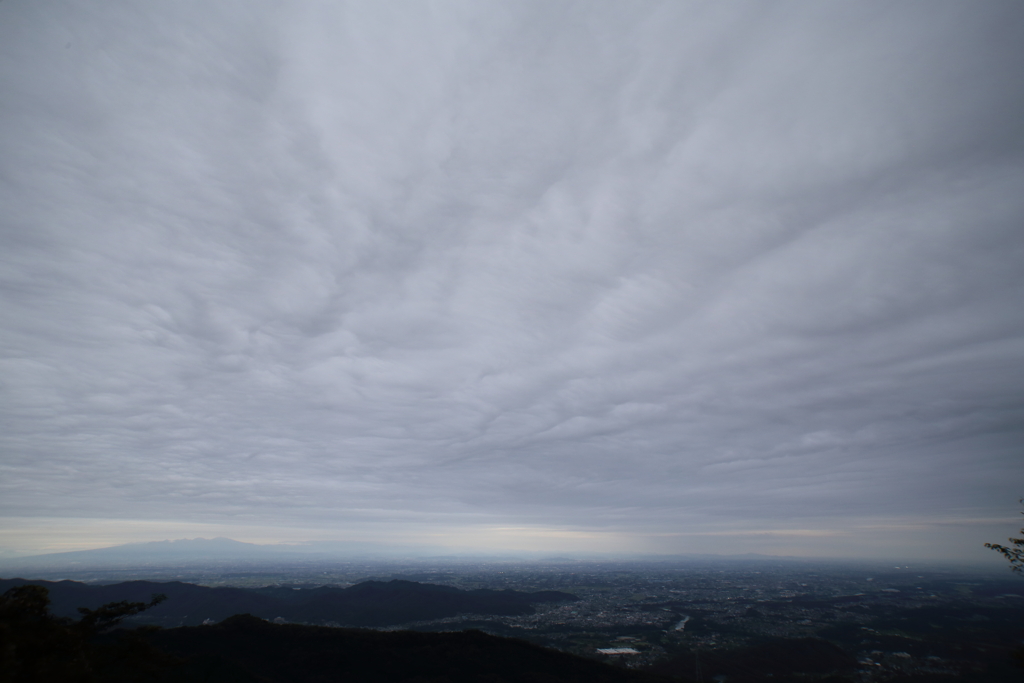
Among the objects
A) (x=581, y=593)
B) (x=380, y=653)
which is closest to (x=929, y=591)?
(x=581, y=593)

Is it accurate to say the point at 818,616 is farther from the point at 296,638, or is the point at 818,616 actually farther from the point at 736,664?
the point at 296,638

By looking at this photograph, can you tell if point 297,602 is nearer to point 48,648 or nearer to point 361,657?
point 361,657

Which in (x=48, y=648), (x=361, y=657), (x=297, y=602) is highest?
(x=48, y=648)

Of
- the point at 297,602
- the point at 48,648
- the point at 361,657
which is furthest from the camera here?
the point at 297,602

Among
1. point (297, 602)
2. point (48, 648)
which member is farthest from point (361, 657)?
point (297, 602)

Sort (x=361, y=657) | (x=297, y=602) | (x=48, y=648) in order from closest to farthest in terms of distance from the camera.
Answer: (x=48, y=648), (x=361, y=657), (x=297, y=602)
